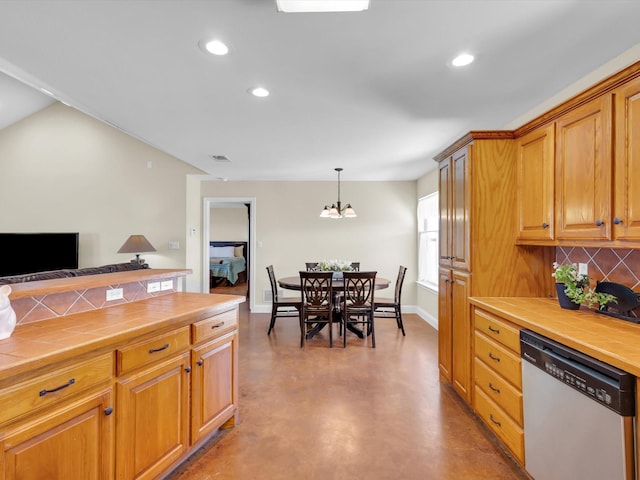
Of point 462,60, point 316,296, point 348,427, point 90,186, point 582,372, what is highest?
point 462,60

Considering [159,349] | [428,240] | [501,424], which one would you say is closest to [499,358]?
[501,424]

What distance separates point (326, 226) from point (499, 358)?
409 cm

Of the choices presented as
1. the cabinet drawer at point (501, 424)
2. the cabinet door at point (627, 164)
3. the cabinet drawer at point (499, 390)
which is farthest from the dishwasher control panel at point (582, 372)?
the cabinet door at point (627, 164)

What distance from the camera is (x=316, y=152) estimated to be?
4.03 metres

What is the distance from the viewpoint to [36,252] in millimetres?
5395

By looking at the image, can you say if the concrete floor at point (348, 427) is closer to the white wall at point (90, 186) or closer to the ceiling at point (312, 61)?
→ the ceiling at point (312, 61)

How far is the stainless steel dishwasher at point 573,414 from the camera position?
3.92 feet

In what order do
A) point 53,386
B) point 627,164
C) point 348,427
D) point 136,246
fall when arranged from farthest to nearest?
1. point 136,246
2. point 348,427
3. point 627,164
4. point 53,386

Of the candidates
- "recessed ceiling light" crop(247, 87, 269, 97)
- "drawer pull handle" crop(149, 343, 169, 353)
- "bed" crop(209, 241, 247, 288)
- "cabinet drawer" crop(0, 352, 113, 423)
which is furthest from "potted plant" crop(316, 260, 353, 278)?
"bed" crop(209, 241, 247, 288)

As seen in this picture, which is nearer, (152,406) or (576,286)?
(152,406)

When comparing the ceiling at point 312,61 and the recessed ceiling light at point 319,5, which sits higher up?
the ceiling at point 312,61

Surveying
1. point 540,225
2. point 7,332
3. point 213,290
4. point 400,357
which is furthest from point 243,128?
point 213,290

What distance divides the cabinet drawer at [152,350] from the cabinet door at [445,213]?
2.21 m

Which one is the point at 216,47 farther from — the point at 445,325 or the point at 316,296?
the point at 316,296
